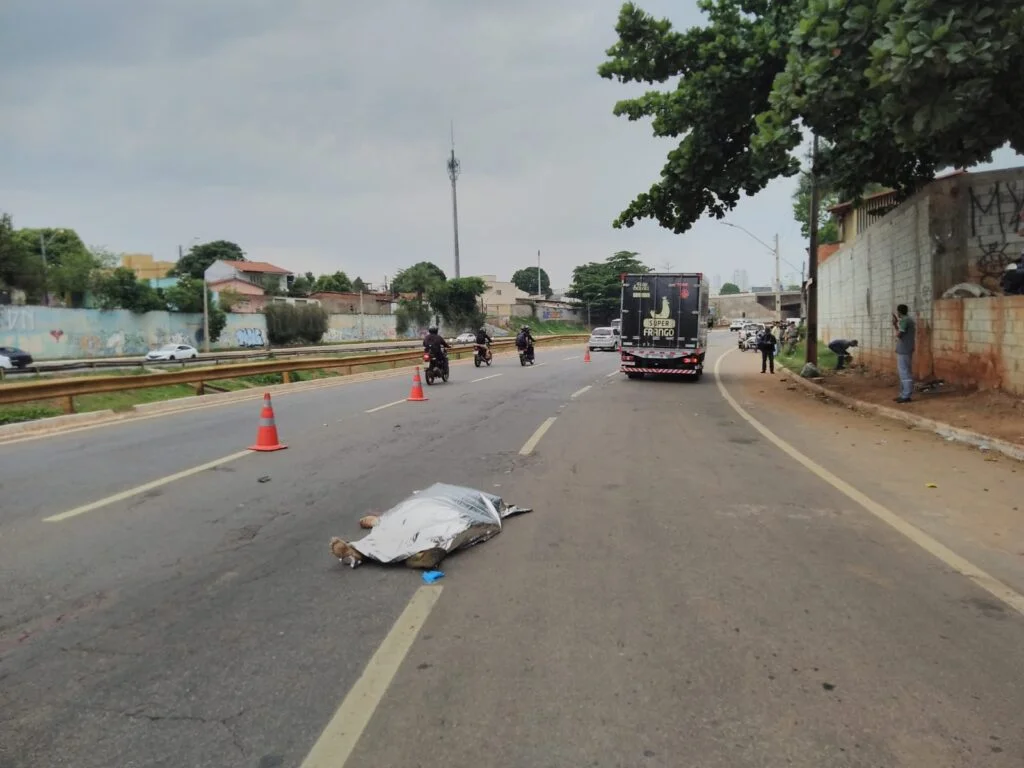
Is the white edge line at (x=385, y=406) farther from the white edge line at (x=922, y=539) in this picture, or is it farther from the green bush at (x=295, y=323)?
the green bush at (x=295, y=323)

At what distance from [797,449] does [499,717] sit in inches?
320

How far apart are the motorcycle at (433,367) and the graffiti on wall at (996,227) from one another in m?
13.5

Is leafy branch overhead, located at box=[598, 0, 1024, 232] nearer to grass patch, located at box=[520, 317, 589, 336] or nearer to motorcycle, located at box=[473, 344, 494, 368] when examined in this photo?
motorcycle, located at box=[473, 344, 494, 368]

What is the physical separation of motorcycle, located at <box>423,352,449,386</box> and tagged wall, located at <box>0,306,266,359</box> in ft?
100

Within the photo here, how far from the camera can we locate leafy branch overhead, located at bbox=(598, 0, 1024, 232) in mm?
9133

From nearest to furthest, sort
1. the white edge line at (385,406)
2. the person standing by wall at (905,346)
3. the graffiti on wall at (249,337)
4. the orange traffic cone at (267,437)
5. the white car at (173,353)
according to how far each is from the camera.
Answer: the orange traffic cone at (267,437) → the person standing by wall at (905,346) → the white edge line at (385,406) → the white car at (173,353) → the graffiti on wall at (249,337)

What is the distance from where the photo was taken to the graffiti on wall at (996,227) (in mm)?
14400

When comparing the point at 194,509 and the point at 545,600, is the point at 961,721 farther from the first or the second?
the point at 194,509

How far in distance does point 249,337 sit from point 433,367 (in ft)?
133

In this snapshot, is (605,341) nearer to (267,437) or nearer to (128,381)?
(128,381)

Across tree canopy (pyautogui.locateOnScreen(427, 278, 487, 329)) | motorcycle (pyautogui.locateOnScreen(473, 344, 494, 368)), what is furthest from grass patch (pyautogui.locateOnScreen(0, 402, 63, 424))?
tree canopy (pyautogui.locateOnScreen(427, 278, 487, 329))

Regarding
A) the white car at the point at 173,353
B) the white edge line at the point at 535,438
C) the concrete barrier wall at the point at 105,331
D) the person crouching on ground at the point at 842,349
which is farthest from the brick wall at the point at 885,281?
the concrete barrier wall at the point at 105,331

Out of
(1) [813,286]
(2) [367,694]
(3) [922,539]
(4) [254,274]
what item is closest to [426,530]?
Result: (2) [367,694]

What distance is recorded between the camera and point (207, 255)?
355 feet
